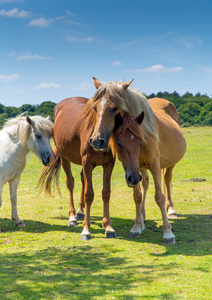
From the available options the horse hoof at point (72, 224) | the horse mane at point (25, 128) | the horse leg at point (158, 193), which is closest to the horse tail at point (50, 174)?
the horse hoof at point (72, 224)

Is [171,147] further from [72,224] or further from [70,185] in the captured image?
[72,224]

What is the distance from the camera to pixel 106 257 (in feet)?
17.2

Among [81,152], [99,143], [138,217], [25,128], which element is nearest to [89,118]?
[81,152]

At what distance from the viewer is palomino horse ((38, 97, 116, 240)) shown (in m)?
6.12

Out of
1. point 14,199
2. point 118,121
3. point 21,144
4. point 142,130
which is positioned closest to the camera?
point 118,121

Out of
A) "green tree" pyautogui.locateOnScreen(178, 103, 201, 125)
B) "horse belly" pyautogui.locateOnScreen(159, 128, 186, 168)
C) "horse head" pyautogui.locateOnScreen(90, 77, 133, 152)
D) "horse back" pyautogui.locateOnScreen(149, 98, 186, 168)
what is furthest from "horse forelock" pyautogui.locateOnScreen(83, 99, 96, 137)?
"green tree" pyautogui.locateOnScreen(178, 103, 201, 125)

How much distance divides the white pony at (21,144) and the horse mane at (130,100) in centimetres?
173

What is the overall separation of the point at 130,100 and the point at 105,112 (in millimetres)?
560

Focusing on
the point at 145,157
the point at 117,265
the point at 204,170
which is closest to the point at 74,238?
the point at 117,265

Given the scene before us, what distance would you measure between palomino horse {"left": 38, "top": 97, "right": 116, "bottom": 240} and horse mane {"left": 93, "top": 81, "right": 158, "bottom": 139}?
2.41ft

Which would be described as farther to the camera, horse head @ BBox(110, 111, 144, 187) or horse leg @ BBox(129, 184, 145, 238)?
horse leg @ BBox(129, 184, 145, 238)

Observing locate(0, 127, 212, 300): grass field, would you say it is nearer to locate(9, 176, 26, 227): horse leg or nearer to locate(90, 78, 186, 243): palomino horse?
locate(9, 176, 26, 227): horse leg

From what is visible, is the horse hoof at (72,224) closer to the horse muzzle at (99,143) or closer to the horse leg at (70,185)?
the horse leg at (70,185)

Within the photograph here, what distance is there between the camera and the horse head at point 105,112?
5.09 meters
